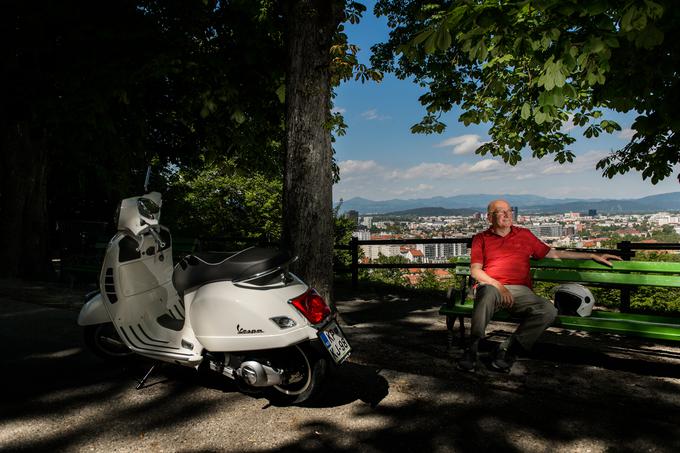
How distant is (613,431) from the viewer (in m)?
3.32

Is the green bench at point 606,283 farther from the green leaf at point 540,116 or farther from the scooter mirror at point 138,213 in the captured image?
the scooter mirror at point 138,213

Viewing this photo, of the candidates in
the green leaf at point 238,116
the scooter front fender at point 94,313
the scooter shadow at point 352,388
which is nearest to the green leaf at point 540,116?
the scooter shadow at point 352,388

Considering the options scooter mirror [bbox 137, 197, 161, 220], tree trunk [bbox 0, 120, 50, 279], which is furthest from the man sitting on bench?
tree trunk [bbox 0, 120, 50, 279]

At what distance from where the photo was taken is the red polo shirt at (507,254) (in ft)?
16.1

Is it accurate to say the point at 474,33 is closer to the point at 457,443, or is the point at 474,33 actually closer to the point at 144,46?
the point at 457,443

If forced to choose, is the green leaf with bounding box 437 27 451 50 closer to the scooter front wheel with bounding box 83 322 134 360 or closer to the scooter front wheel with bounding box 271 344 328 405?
the scooter front wheel with bounding box 271 344 328 405

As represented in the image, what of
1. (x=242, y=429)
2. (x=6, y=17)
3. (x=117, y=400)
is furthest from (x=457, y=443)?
(x=6, y=17)

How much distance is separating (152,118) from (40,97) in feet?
11.1

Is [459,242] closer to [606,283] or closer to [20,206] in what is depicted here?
[606,283]

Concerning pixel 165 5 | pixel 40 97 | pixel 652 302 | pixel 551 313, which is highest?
pixel 165 5

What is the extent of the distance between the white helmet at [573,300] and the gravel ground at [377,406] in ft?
1.53

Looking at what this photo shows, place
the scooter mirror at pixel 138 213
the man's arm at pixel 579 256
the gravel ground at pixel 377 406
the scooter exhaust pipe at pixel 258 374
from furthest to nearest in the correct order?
the man's arm at pixel 579 256
the scooter mirror at pixel 138 213
the scooter exhaust pipe at pixel 258 374
the gravel ground at pixel 377 406

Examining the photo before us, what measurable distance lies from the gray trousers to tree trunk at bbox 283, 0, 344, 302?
2.00 metres

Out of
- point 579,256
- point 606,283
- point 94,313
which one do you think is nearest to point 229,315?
point 94,313
